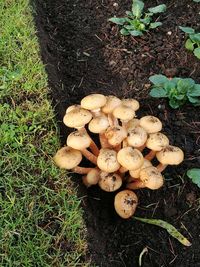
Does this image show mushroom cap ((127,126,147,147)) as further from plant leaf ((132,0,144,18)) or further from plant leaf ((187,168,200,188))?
plant leaf ((132,0,144,18))

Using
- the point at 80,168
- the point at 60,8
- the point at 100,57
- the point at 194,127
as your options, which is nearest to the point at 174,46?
the point at 100,57

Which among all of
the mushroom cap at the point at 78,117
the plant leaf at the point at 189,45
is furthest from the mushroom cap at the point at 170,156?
the plant leaf at the point at 189,45

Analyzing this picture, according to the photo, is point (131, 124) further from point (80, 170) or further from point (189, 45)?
point (189, 45)

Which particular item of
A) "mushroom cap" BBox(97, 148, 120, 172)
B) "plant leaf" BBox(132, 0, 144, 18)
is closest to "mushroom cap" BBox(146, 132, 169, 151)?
"mushroom cap" BBox(97, 148, 120, 172)

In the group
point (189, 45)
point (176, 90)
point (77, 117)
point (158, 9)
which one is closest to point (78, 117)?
point (77, 117)

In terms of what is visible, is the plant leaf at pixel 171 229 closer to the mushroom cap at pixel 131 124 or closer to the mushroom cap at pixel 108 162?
the mushroom cap at pixel 108 162

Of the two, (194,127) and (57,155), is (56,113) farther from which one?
(194,127)

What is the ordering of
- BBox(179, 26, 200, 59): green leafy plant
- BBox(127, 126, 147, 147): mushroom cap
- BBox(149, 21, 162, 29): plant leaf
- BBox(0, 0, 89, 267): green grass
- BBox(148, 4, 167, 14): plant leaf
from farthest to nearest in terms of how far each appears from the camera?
1. BBox(148, 4, 167, 14): plant leaf
2. BBox(149, 21, 162, 29): plant leaf
3. BBox(179, 26, 200, 59): green leafy plant
4. BBox(127, 126, 147, 147): mushroom cap
5. BBox(0, 0, 89, 267): green grass
